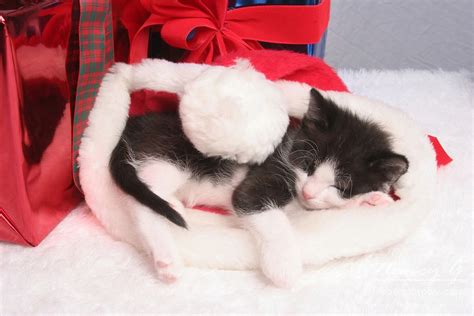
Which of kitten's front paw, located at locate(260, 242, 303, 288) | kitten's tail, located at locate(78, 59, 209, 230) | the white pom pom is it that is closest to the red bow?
kitten's tail, located at locate(78, 59, 209, 230)

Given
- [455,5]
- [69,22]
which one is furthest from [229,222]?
[455,5]

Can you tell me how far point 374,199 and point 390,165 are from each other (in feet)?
0.23

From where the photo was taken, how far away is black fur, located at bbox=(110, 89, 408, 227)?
95 cm

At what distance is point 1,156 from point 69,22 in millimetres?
272

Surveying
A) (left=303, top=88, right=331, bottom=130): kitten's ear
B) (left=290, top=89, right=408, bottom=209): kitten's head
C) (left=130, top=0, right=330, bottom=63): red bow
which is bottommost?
(left=290, top=89, right=408, bottom=209): kitten's head

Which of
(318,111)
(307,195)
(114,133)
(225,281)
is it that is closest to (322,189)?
(307,195)

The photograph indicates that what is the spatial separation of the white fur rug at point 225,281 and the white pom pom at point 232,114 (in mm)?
216

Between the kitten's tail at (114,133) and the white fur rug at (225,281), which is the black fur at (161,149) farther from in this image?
the white fur rug at (225,281)

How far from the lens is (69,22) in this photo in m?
0.93

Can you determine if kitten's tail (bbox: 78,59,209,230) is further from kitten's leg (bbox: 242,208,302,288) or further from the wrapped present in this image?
kitten's leg (bbox: 242,208,302,288)

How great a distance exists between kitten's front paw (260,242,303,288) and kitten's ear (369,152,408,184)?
0.76ft

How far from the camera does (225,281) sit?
835 millimetres

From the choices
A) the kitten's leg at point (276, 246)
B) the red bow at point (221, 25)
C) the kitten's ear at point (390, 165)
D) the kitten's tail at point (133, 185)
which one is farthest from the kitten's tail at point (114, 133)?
the kitten's ear at point (390, 165)

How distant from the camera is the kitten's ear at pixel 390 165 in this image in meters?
0.90
